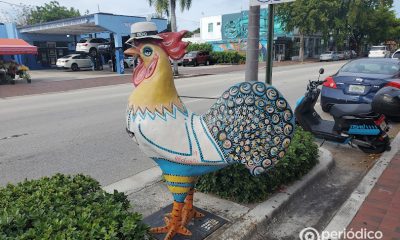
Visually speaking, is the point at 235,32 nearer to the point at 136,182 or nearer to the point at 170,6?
the point at 170,6

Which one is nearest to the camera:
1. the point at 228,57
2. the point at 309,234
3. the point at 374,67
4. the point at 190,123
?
the point at 190,123

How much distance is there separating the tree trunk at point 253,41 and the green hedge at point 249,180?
1150 millimetres

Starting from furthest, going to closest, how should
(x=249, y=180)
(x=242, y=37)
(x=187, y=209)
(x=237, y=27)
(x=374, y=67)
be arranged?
(x=237, y=27) → (x=242, y=37) → (x=374, y=67) → (x=249, y=180) → (x=187, y=209)

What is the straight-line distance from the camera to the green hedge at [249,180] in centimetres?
359

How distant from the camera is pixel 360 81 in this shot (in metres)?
7.37

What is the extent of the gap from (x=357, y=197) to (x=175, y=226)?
84.9 inches

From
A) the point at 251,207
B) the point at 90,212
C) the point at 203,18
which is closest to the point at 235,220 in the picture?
the point at 251,207

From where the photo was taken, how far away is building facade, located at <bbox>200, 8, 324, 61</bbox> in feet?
138

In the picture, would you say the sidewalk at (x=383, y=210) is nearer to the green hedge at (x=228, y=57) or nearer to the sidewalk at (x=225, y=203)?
the sidewalk at (x=225, y=203)

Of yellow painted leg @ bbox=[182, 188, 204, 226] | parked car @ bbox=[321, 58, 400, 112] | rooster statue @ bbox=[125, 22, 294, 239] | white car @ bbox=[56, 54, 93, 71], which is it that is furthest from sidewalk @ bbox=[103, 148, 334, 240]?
white car @ bbox=[56, 54, 93, 71]

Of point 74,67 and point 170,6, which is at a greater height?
point 170,6

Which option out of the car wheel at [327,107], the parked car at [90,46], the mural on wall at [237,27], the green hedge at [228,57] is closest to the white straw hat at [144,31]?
the car wheel at [327,107]

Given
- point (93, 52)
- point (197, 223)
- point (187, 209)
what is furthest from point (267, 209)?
point (93, 52)

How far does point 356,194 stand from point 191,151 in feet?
7.72
